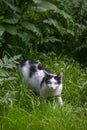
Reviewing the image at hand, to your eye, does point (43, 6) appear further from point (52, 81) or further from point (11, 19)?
point (52, 81)

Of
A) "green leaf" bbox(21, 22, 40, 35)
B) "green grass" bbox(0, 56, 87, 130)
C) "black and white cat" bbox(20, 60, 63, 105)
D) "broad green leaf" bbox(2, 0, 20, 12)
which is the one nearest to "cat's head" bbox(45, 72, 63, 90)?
"black and white cat" bbox(20, 60, 63, 105)

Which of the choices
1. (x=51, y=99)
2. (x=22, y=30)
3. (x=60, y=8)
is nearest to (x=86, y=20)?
(x=60, y=8)

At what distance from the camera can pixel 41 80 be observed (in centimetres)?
563

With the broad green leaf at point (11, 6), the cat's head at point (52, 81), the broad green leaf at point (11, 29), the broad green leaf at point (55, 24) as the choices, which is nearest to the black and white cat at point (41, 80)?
the cat's head at point (52, 81)

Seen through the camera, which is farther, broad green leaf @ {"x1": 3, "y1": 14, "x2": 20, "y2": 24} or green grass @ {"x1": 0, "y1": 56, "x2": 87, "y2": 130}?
broad green leaf @ {"x1": 3, "y1": 14, "x2": 20, "y2": 24}

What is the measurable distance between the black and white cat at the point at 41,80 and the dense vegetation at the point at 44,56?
0.12 metres

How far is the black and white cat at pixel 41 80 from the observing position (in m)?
5.36

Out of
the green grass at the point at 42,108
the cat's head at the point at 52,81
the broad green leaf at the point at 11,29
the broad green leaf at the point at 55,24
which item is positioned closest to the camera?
the green grass at the point at 42,108

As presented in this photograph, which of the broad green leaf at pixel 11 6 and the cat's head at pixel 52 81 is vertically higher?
the broad green leaf at pixel 11 6

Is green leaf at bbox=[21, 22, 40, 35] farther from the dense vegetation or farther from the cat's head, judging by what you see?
the cat's head

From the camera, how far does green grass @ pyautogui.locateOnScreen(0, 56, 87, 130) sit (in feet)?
15.5

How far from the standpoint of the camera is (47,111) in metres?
4.99

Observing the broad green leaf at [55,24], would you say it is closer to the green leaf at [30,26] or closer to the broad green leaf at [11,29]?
the green leaf at [30,26]

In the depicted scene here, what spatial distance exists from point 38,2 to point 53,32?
0.93 m
